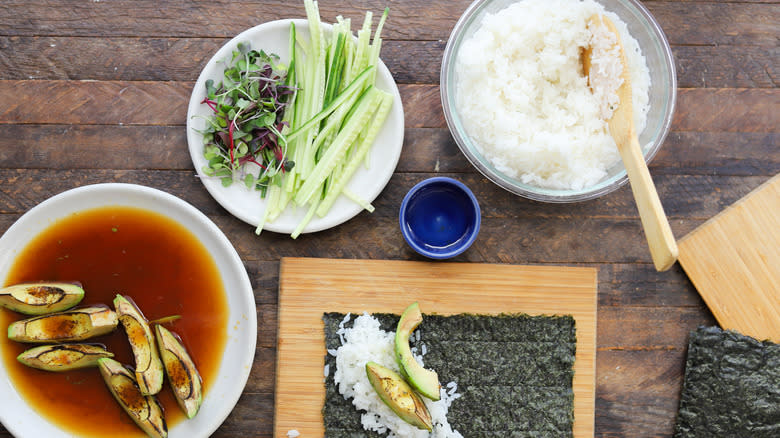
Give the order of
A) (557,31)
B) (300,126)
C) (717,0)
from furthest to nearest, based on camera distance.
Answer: (717,0) → (300,126) → (557,31)

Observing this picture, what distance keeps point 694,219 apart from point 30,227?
2.45 m

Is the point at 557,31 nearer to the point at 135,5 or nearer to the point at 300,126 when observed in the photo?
the point at 300,126

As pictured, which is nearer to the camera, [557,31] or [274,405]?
[557,31]

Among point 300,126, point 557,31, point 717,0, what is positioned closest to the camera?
point 557,31

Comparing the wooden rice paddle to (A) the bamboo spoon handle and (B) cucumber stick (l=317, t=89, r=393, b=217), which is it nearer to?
(A) the bamboo spoon handle

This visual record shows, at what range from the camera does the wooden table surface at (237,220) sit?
219 centimetres

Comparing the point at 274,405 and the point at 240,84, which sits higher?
the point at 240,84

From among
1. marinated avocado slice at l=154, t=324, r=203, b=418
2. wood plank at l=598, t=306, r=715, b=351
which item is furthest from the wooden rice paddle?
marinated avocado slice at l=154, t=324, r=203, b=418

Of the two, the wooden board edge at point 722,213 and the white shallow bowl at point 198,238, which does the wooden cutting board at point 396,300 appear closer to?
the white shallow bowl at point 198,238

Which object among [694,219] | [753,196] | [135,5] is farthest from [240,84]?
[753,196]

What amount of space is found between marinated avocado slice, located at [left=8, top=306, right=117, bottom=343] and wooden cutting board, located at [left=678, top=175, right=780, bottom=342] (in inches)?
84.5

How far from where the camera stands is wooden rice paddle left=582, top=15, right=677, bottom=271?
168cm

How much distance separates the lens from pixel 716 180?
7.32ft

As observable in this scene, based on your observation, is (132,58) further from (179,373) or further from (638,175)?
(638,175)
